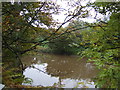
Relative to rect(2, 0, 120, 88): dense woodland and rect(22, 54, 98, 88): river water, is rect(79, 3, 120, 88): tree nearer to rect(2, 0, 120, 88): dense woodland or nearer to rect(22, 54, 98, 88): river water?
rect(2, 0, 120, 88): dense woodland

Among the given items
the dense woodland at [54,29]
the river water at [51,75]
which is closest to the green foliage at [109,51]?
the dense woodland at [54,29]

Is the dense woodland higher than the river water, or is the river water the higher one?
the dense woodland

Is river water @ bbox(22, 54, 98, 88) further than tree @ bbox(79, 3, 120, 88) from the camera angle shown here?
Yes

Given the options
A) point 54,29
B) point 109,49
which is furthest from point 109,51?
point 54,29

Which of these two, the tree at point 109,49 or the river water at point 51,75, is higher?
the tree at point 109,49

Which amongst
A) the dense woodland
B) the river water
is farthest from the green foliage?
the river water

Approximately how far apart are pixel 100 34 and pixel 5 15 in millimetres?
1045

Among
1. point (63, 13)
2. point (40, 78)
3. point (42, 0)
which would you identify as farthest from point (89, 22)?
point (40, 78)

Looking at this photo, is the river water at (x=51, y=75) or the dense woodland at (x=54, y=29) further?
the river water at (x=51, y=75)

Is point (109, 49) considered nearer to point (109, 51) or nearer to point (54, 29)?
point (109, 51)

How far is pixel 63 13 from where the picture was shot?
1278 mm

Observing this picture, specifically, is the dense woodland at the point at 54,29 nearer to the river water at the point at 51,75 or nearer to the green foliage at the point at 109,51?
the green foliage at the point at 109,51

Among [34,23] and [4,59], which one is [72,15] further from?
[4,59]

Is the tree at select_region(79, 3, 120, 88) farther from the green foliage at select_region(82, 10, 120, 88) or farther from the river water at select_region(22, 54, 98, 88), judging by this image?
the river water at select_region(22, 54, 98, 88)
